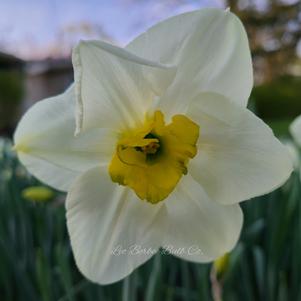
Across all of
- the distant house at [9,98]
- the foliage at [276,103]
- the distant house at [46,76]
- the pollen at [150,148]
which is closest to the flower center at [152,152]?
the pollen at [150,148]

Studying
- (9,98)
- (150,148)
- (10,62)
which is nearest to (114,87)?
(150,148)

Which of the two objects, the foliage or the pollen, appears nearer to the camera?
the pollen

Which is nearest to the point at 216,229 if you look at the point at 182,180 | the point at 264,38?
the point at 182,180

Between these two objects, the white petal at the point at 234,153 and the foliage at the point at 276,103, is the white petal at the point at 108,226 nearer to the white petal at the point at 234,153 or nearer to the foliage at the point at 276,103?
the white petal at the point at 234,153

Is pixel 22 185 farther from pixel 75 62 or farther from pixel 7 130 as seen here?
pixel 7 130

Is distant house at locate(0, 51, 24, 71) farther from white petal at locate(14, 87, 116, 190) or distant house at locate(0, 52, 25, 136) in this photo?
A: white petal at locate(14, 87, 116, 190)

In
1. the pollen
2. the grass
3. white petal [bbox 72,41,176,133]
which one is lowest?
the grass

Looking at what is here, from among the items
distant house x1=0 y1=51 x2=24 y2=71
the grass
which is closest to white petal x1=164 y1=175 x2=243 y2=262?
the grass
